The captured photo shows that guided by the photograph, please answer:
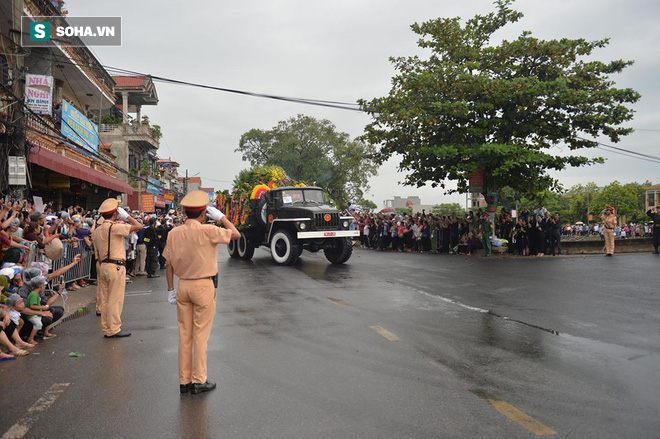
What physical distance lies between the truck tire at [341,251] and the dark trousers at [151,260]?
5406 millimetres

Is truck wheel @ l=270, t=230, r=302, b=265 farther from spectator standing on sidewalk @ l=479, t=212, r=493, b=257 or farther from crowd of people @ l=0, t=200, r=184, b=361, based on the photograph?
spectator standing on sidewalk @ l=479, t=212, r=493, b=257

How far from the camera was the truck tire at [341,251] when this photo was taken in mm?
16781

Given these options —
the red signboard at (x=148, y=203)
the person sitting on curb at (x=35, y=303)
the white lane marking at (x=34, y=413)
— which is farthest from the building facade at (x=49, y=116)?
the white lane marking at (x=34, y=413)

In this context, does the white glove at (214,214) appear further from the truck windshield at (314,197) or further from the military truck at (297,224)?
the truck windshield at (314,197)

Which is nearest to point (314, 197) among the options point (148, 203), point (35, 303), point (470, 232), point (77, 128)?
point (470, 232)

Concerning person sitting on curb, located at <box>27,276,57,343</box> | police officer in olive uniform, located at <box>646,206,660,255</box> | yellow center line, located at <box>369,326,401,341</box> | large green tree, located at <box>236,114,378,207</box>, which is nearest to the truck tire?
yellow center line, located at <box>369,326,401,341</box>

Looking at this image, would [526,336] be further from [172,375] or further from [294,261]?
[294,261]

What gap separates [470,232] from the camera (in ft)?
71.1

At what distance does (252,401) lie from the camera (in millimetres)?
4473

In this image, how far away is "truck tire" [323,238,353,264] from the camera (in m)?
16.8

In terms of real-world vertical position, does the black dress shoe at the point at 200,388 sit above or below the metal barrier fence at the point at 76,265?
below

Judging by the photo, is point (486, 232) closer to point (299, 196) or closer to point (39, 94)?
point (299, 196)

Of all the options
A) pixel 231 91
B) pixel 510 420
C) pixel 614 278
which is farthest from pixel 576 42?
pixel 510 420

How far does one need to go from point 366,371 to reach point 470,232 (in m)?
17.3
